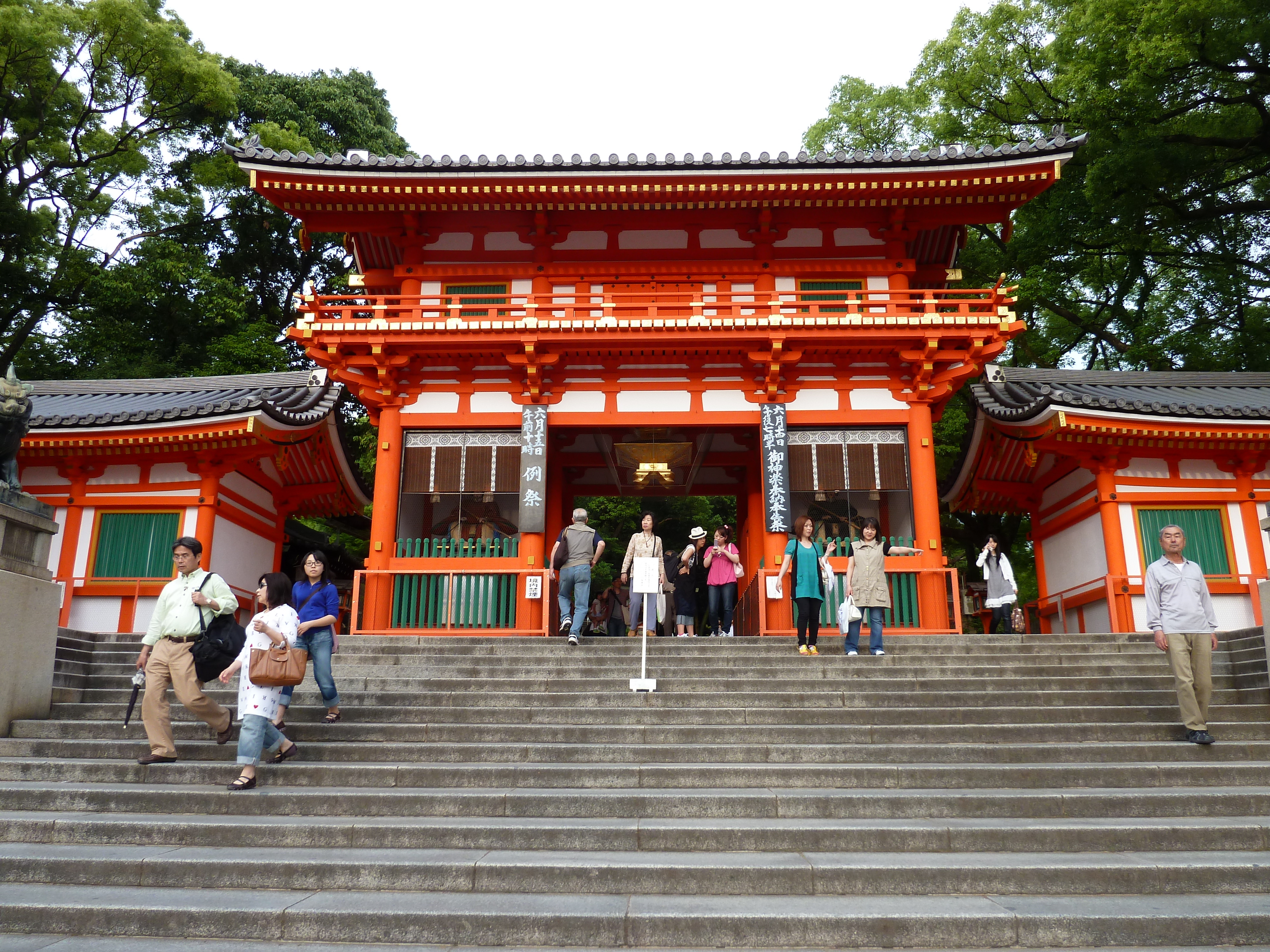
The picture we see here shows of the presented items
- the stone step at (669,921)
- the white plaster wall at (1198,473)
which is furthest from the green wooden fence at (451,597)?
the white plaster wall at (1198,473)

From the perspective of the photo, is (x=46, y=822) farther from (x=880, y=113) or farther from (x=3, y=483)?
(x=880, y=113)

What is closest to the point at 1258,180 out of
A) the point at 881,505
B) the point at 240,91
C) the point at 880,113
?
the point at 880,113

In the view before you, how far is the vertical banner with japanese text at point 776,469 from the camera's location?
12750mm

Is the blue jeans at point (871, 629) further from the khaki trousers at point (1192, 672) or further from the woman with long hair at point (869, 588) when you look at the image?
the khaki trousers at point (1192, 672)

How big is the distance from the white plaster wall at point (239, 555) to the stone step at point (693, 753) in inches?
278

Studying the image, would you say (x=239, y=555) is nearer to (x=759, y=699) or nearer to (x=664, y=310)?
(x=664, y=310)

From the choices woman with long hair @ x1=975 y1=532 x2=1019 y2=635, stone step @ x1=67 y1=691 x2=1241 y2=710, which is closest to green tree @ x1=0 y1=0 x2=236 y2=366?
stone step @ x1=67 y1=691 x2=1241 y2=710

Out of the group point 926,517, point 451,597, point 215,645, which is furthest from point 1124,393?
point 215,645

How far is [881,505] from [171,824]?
1162 cm

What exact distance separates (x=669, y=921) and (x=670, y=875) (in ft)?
1.58

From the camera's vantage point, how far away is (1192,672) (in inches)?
289

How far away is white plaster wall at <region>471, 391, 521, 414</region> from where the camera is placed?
537 inches

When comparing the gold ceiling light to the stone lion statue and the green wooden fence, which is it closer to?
the green wooden fence

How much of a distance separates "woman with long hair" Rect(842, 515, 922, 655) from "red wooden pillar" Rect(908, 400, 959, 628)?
2.53 meters
